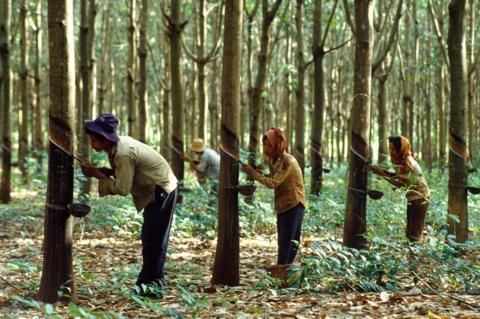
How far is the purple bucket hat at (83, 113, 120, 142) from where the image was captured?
5.30 meters

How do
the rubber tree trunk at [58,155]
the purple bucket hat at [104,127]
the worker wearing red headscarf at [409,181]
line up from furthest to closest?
the worker wearing red headscarf at [409,181], the purple bucket hat at [104,127], the rubber tree trunk at [58,155]

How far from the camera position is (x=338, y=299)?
5.28 m

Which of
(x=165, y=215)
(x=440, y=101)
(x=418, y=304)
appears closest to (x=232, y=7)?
(x=165, y=215)

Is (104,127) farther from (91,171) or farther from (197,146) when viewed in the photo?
(197,146)

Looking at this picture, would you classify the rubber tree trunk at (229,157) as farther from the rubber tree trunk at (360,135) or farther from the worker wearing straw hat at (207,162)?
the worker wearing straw hat at (207,162)

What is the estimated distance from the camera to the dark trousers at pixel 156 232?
5.73 metres

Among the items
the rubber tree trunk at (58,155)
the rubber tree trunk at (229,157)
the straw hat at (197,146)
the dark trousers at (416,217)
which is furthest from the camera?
the straw hat at (197,146)

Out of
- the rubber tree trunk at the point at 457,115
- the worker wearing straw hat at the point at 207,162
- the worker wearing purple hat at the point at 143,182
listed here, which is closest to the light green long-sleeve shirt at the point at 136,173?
the worker wearing purple hat at the point at 143,182

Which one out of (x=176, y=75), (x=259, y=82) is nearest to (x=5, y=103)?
(x=176, y=75)

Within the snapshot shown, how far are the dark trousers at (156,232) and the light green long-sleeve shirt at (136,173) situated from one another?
0.23 feet

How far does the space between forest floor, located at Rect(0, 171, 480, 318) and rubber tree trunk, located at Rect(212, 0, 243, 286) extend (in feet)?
0.82

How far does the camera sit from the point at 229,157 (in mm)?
5918

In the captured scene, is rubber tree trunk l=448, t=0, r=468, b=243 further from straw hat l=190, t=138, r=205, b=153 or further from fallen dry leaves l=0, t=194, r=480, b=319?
straw hat l=190, t=138, r=205, b=153

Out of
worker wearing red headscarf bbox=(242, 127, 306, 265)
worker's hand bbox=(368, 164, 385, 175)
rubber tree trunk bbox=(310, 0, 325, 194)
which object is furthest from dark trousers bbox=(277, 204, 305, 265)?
rubber tree trunk bbox=(310, 0, 325, 194)
